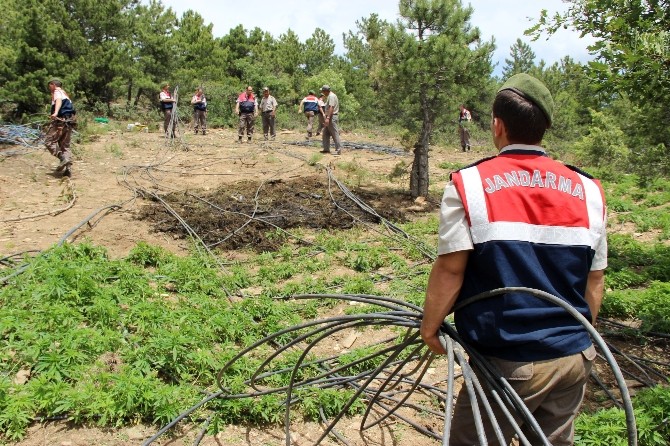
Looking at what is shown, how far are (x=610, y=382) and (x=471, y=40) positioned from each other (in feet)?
21.1

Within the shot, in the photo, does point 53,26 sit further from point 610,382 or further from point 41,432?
point 610,382

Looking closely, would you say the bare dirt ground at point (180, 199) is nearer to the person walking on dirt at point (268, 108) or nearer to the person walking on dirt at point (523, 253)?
the person walking on dirt at point (268, 108)

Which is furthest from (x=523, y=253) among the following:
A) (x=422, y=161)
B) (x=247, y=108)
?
(x=247, y=108)

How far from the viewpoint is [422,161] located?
9.42 m

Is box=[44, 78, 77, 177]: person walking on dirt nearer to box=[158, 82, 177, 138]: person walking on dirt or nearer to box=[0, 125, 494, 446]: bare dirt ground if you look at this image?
box=[0, 125, 494, 446]: bare dirt ground

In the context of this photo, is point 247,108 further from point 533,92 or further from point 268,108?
point 533,92

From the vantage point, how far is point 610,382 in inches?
165

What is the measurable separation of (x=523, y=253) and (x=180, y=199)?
305 inches

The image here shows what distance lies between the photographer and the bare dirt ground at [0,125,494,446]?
343 cm

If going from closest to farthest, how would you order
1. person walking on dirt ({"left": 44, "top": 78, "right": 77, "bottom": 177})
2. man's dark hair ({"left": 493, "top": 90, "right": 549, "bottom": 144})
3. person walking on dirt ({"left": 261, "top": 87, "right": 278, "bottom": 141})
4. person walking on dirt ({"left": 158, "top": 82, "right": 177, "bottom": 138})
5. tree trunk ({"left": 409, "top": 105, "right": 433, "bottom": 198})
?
man's dark hair ({"left": 493, "top": 90, "right": 549, "bottom": 144}), person walking on dirt ({"left": 44, "top": 78, "right": 77, "bottom": 177}), tree trunk ({"left": 409, "top": 105, "right": 433, "bottom": 198}), person walking on dirt ({"left": 158, "top": 82, "right": 177, "bottom": 138}), person walking on dirt ({"left": 261, "top": 87, "right": 278, "bottom": 141})

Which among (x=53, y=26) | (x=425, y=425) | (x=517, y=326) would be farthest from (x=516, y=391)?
(x=53, y=26)

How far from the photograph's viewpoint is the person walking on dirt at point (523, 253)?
1700mm

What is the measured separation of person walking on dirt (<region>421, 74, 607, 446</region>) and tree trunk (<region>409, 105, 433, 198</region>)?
754 cm

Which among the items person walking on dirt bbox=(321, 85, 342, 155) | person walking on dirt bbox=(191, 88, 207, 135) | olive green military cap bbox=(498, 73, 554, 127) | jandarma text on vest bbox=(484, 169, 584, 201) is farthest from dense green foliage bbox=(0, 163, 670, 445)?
person walking on dirt bbox=(191, 88, 207, 135)
